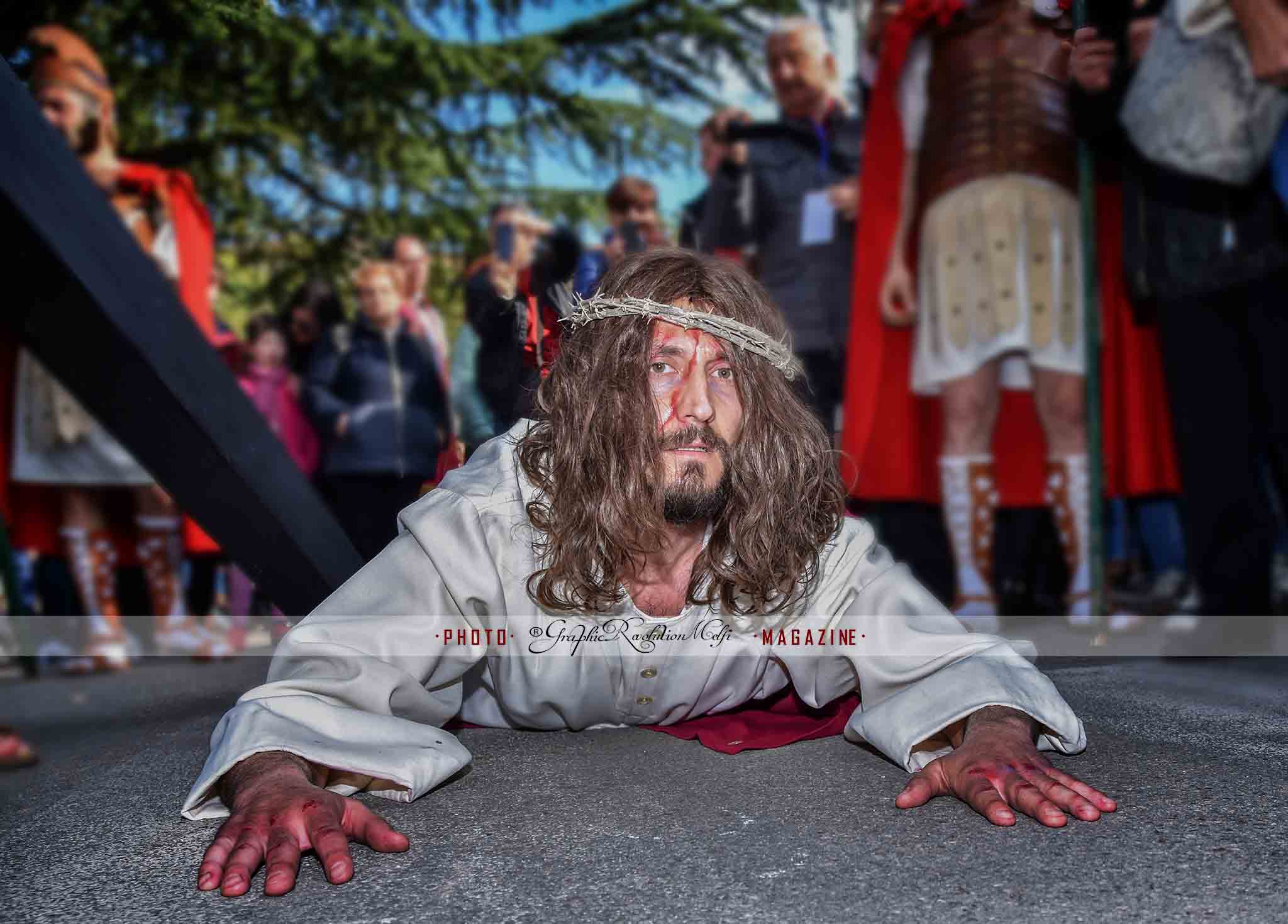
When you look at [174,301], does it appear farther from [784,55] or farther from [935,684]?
[784,55]

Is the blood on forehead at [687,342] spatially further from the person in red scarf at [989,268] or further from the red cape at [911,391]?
the red cape at [911,391]

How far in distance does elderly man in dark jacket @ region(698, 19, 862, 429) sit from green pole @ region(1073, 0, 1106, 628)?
82cm

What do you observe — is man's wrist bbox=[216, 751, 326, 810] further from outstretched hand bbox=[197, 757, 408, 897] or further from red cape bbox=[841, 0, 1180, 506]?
red cape bbox=[841, 0, 1180, 506]

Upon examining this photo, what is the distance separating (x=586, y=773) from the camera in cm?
189

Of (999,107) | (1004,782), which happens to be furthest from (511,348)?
(999,107)

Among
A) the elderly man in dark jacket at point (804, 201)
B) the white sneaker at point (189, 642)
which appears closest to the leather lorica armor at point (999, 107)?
the elderly man in dark jacket at point (804, 201)

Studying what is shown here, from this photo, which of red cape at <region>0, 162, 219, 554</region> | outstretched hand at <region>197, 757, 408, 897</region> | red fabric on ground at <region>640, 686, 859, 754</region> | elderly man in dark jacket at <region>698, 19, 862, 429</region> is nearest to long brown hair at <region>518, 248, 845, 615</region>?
red fabric on ground at <region>640, 686, 859, 754</region>

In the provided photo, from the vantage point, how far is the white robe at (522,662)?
5.48ft

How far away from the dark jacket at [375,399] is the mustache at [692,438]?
2.18 metres

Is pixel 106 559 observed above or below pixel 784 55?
below

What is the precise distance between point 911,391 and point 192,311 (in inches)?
97.8

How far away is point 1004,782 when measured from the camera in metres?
1.57

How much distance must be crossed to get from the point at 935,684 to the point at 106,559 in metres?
3.07

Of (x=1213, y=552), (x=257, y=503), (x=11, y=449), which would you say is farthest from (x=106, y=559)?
(x=1213, y=552)
